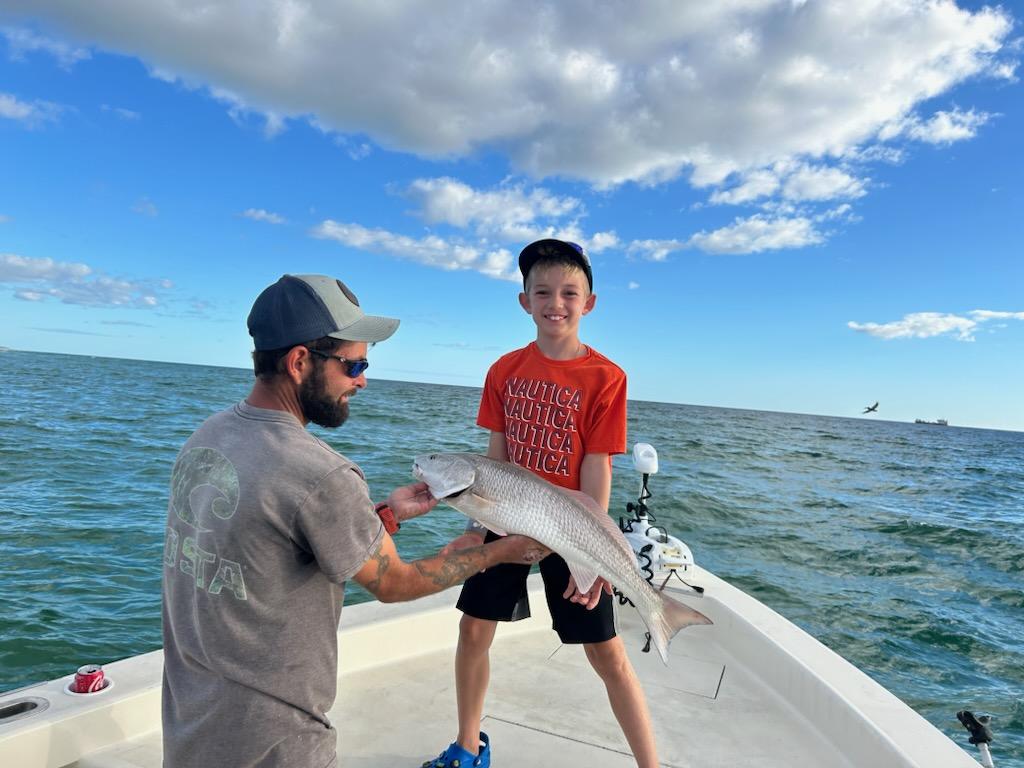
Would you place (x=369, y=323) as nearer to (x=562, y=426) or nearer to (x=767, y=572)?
(x=562, y=426)

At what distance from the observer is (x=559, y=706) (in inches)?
153

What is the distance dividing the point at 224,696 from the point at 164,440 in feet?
61.4

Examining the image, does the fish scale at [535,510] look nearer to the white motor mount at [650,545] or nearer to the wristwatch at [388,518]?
the wristwatch at [388,518]

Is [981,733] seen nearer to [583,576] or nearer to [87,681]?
[583,576]

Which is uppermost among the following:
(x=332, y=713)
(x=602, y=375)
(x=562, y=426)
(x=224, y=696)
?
(x=602, y=375)

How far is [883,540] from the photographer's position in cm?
1372

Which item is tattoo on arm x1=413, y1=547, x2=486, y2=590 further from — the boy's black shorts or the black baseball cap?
the black baseball cap

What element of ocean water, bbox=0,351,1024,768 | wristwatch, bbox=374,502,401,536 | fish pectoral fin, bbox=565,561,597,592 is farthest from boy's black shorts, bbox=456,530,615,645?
ocean water, bbox=0,351,1024,768

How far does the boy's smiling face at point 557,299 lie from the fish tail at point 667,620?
51.2 inches

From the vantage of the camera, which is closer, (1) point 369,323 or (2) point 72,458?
(1) point 369,323

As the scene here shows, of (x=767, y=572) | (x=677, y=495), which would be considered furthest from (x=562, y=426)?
(x=677, y=495)

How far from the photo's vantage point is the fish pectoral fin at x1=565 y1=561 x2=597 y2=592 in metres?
2.60

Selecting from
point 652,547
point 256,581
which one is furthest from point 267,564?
point 652,547

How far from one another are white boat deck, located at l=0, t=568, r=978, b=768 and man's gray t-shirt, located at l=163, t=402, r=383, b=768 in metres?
1.71
